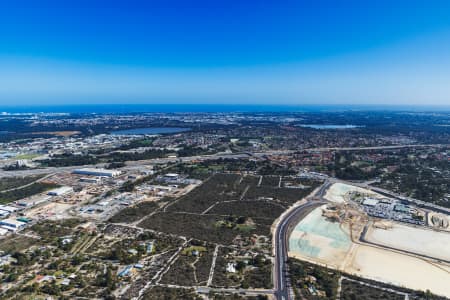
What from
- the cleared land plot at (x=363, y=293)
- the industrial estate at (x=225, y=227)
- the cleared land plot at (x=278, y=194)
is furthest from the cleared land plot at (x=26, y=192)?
the cleared land plot at (x=363, y=293)

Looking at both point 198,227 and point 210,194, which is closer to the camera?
point 198,227

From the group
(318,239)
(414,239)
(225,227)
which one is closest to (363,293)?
(318,239)

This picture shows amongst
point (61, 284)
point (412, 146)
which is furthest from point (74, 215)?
point (412, 146)

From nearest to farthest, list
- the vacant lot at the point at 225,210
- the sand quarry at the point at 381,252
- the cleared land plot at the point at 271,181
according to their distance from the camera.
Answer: the sand quarry at the point at 381,252 → the vacant lot at the point at 225,210 → the cleared land plot at the point at 271,181

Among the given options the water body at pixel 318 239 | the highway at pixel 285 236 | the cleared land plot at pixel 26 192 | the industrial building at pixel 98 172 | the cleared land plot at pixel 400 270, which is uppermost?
the industrial building at pixel 98 172

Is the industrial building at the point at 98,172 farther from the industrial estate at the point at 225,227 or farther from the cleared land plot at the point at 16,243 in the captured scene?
the cleared land plot at the point at 16,243

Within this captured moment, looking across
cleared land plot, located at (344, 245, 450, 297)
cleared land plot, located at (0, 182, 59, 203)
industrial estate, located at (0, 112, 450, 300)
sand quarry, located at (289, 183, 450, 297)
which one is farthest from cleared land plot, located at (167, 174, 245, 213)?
cleared land plot, located at (0, 182, 59, 203)

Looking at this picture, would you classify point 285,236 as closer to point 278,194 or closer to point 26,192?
point 278,194

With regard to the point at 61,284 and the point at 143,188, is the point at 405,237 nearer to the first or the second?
the point at 61,284
